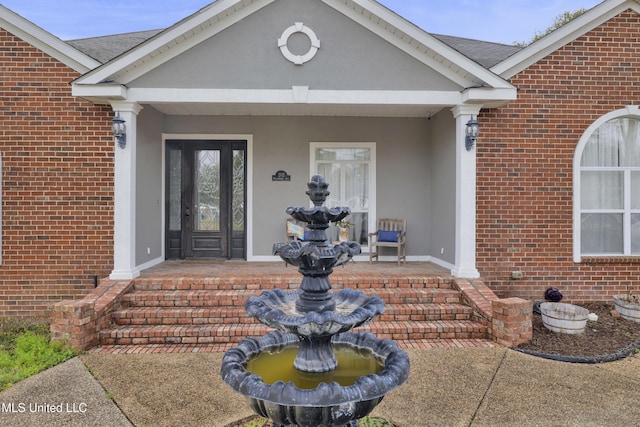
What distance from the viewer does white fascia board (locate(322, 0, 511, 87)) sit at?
602cm

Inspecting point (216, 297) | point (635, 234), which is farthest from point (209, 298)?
point (635, 234)

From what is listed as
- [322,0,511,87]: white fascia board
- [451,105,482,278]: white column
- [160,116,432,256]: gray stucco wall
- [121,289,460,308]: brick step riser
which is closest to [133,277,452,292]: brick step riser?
[121,289,460,308]: brick step riser

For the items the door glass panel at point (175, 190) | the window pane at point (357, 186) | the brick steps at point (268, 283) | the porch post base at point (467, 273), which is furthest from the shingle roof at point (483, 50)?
the door glass panel at point (175, 190)

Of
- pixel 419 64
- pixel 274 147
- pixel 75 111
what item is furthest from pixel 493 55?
pixel 75 111

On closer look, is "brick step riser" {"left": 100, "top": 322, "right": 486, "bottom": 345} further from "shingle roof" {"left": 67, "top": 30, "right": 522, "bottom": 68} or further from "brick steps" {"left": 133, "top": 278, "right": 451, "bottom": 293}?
"shingle roof" {"left": 67, "top": 30, "right": 522, "bottom": 68}

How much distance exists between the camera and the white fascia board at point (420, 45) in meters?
6.02

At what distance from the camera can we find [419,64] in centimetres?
626

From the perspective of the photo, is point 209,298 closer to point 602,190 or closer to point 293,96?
point 293,96

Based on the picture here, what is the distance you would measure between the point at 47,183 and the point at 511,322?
6995mm

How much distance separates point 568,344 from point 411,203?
388cm

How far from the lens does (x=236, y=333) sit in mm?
5188

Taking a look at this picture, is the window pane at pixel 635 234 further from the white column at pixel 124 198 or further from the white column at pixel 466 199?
the white column at pixel 124 198

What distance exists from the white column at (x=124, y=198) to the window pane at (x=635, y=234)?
27.0ft

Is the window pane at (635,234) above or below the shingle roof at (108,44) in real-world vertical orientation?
below
